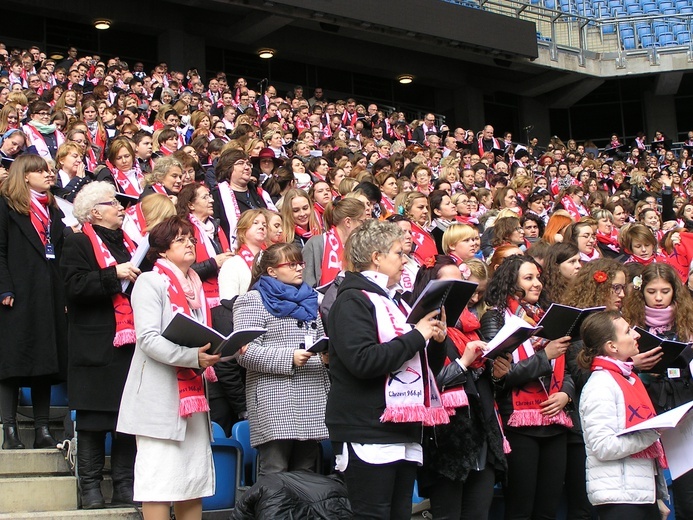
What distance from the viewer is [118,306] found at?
17.8 feet

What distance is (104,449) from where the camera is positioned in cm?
537

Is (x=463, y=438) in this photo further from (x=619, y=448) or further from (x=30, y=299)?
(x=30, y=299)

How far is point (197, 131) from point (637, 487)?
8.71 metres

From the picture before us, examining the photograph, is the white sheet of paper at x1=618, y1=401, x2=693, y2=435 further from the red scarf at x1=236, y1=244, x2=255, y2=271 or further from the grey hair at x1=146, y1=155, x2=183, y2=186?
the grey hair at x1=146, y1=155, x2=183, y2=186

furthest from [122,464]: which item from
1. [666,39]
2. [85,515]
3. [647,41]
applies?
[647,41]

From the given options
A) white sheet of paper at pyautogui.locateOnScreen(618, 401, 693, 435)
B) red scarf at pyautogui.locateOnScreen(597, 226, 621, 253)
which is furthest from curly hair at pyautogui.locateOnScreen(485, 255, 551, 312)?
red scarf at pyautogui.locateOnScreen(597, 226, 621, 253)

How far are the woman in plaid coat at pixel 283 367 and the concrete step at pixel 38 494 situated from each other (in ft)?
3.65

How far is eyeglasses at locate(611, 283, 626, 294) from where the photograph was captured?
627cm

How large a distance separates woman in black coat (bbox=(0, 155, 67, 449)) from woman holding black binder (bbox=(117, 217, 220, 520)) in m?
1.18

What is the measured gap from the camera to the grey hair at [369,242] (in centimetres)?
448

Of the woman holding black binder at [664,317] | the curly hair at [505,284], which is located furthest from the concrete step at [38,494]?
the woman holding black binder at [664,317]

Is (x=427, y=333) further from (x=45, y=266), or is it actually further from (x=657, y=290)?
(x=45, y=266)

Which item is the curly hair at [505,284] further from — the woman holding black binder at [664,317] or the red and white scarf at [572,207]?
the red and white scarf at [572,207]

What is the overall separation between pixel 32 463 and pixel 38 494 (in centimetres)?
31
